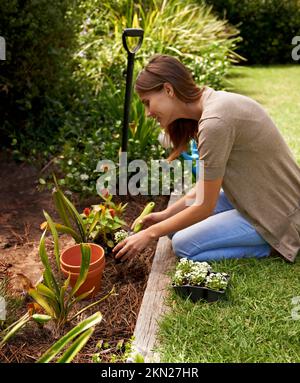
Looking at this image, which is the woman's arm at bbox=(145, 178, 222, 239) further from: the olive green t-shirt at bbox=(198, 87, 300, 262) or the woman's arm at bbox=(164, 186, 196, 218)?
the woman's arm at bbox=(164, 186, 196, 218)

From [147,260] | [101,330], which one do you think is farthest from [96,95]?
[101,330]

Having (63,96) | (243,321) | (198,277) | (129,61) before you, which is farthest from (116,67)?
(243,321)

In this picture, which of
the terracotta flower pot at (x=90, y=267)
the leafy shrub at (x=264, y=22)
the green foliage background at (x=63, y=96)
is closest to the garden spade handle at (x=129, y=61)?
the green foliage background at (x=63, y=96)

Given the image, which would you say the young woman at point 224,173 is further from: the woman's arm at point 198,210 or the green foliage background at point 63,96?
the green foliage background at point 63,96

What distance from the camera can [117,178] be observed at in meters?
3.77

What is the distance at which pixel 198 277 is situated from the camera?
2379 millimetres

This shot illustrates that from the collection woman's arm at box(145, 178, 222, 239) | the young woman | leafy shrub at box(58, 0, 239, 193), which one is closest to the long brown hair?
the young woman

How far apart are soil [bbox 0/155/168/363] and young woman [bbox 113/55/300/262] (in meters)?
0.23

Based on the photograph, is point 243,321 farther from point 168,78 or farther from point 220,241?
point 168,78

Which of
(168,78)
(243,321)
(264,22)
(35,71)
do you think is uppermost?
(264,22)

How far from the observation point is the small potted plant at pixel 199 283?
7.75 feet

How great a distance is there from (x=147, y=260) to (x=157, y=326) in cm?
70

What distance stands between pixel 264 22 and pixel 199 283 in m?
7.90

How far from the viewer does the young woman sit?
239cm
